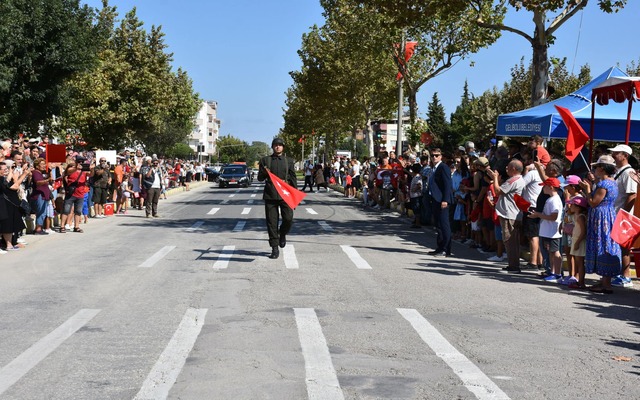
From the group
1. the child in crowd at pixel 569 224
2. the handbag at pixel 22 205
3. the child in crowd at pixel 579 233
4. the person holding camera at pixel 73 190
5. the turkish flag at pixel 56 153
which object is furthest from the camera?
the turkish flag at pixel 56 153

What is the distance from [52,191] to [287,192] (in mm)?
7880

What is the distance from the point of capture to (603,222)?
418 inches

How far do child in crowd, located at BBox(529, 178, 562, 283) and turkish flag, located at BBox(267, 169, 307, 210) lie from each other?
13.0 ft

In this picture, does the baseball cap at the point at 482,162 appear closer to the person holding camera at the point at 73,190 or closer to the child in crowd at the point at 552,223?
the child in crowd at the point at 552,223

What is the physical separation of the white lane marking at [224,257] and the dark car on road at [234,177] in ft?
130

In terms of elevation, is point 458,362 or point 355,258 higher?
point 458,362

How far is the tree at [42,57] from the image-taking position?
27.1m

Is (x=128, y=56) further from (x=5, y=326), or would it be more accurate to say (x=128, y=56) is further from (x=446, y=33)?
(x=5, y=326)

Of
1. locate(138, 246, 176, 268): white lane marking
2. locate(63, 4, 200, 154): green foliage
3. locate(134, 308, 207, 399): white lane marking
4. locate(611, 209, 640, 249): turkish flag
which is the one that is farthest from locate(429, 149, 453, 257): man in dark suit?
locate(63, 4, 200, 154): green foliage

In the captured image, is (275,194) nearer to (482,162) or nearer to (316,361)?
(482,162)

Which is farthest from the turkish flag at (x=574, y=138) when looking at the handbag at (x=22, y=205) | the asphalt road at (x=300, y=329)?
the handbag at (x=22, y=205)

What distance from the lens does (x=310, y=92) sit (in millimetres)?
63656

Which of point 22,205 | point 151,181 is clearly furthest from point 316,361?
point 151,181

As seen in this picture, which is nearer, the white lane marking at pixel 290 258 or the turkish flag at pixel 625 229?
the turkish flag at pixel 625 229
